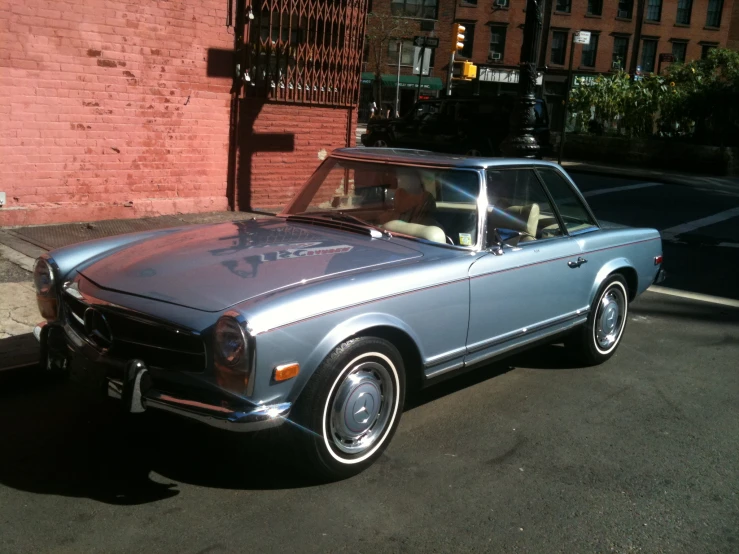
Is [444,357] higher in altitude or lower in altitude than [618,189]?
higher

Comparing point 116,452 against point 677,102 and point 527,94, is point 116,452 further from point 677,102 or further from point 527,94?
point 677,102

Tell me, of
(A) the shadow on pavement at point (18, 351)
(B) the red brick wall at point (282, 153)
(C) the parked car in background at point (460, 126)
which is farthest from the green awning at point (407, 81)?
(A) the shadow on pavement at point (18, 351)

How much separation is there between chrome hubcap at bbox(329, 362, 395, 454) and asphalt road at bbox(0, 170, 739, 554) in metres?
0.20

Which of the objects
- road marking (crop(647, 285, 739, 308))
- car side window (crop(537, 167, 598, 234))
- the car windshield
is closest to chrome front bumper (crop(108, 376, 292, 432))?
the car windshield

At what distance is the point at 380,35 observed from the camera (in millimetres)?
41594

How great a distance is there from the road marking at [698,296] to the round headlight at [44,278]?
6.39m

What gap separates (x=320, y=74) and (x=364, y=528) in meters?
9.46

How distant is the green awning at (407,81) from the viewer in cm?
4531

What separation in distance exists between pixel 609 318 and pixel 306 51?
7.29 m

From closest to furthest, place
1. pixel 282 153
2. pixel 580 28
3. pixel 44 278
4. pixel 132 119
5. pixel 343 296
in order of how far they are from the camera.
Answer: pixel 343 296
pixel 44 278
pixel 132 119
pixel 282 153
pixel 580 28

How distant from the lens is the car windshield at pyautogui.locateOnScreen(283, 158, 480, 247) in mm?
4586

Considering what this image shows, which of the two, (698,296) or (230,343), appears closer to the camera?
(230,343)

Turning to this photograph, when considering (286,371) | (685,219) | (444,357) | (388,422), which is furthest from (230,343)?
(685,219)

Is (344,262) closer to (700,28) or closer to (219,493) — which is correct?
(219,493)
